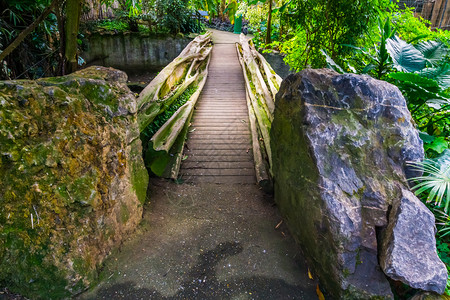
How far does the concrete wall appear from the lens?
9.58 metres

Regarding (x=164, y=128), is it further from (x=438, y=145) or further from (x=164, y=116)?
(x=438, y=145)

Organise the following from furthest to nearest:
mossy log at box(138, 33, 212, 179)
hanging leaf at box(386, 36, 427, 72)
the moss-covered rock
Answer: mossy log at box(138, 33, 212, 179) < hanging leaf at box(386, 36, 427, 72) < the moss-covered rock

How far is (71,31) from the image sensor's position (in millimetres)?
2895

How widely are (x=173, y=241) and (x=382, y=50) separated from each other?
3.14 m

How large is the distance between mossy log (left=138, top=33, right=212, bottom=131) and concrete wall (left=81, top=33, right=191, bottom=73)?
2.01m

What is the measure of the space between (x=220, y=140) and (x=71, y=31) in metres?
2.46

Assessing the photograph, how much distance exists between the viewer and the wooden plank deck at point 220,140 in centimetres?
369

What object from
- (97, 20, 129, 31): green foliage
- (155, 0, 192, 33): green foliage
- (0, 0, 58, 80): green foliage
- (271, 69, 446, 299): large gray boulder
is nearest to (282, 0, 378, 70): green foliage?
(271, 69, 446, 299): large gray boulder

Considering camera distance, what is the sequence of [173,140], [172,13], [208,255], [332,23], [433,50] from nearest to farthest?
[208,255]
[433,50]
[173,140]
[332,23]
[172,13]

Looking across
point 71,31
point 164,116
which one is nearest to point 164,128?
point 164,116

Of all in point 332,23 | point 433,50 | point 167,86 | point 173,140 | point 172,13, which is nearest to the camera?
point 433,50

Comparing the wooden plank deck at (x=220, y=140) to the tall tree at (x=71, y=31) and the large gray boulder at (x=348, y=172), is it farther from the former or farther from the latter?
the tall tree at (x=71, y=31)

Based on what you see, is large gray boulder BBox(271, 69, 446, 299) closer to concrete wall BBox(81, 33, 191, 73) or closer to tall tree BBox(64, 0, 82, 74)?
tall tree BBox(64, 0, 82, 74)

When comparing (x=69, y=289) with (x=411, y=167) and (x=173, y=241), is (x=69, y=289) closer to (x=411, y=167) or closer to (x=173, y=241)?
(x=173, y=241)
